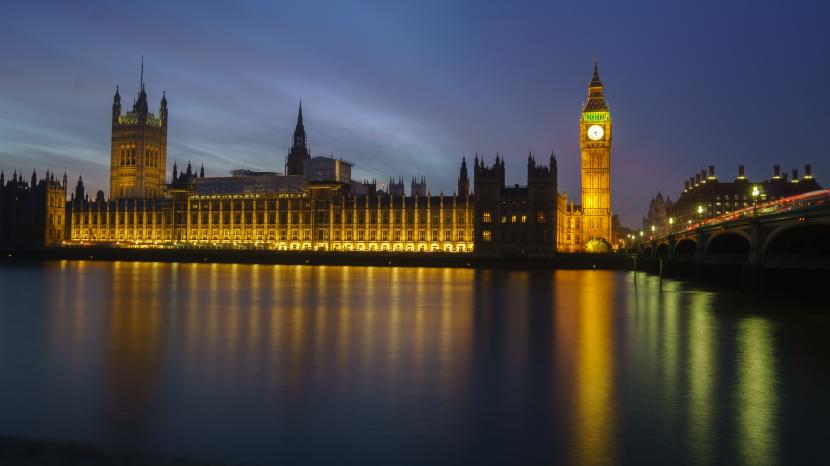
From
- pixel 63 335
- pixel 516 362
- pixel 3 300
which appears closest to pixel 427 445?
pixel 516 362

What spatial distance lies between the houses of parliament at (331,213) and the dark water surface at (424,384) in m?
75.6

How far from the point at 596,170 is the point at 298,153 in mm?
67838

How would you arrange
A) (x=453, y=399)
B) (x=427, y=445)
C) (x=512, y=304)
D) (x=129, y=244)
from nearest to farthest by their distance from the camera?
(x=427, y=445), (x=453, y=399), (x=512, y=304), (x=129, y=244)

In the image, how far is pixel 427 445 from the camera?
1138 cm

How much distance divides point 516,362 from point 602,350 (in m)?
4.06

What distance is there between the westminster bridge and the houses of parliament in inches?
1844

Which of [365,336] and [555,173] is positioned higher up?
[555,173]

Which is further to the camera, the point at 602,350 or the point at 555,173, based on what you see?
the point at 555,173

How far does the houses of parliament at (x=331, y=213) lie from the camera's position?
108 metres

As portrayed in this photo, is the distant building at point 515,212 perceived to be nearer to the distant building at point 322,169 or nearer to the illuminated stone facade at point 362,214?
the illuminated stone facade at point 362,214

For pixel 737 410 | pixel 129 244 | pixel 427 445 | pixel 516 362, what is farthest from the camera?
pixel 129 244

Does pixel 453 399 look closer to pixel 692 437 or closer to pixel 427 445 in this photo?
pixel 427 445

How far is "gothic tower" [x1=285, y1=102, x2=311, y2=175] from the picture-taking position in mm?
153250

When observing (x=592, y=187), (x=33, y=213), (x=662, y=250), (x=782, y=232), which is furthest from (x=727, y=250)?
(x=33, y=213)
